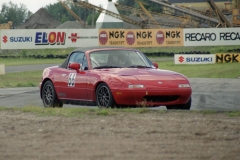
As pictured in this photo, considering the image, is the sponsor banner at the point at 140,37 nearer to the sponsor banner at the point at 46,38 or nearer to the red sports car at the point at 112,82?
the sponsor banner at the point at 46,38

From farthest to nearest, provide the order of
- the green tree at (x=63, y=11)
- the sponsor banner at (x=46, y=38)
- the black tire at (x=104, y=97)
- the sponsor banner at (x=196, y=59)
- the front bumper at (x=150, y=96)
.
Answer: the green tree at (x=63, y=11) → the sponsor banner at (x=46, y=38) → the sponsor banner at (x=196, y=59) → the black tire at (x=104, y=97) → the front bumper at (x=150, y=96)

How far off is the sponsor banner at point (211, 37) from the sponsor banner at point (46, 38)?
22.6 feet

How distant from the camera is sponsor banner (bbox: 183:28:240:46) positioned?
53.1 m

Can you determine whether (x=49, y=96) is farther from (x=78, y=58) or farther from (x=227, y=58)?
(x=227, y=58)

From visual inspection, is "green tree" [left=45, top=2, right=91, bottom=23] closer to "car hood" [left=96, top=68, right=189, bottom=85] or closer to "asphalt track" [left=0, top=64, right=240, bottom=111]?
"asphalt track" [left=0, top=64, right=240, bottom=111]

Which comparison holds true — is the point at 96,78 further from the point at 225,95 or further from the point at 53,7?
the point at 53,7

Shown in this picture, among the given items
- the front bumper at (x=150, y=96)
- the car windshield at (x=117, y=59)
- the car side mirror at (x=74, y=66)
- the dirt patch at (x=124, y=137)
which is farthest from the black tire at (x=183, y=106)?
the car side mirror at (x=74, y=66)

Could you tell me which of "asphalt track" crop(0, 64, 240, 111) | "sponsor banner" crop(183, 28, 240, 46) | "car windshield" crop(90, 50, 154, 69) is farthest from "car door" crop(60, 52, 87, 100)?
"sponsor banner" crop(183, 28, 240, 46)

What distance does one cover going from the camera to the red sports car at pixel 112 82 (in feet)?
43.9

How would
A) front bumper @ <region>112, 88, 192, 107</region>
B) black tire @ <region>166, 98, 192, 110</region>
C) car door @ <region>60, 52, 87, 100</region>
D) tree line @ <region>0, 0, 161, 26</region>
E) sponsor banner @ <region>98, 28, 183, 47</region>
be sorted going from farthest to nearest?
tree line @ <region>0, 0, 161, 26</region>, sponsor banner @ <region>98, 28, 183, 47</region>, car door @ <region>60, 52, 87, 100</region>, black tire @ <region>166, 98, 192, 110</region>, front bumper @ <region>112, 88, 192, 107</region>

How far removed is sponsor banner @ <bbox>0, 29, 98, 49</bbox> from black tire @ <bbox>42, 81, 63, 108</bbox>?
117ft

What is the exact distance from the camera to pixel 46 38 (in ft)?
169

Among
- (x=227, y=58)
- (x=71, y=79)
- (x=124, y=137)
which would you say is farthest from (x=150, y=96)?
(x=227, y=58)

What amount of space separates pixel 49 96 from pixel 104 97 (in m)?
2.07
